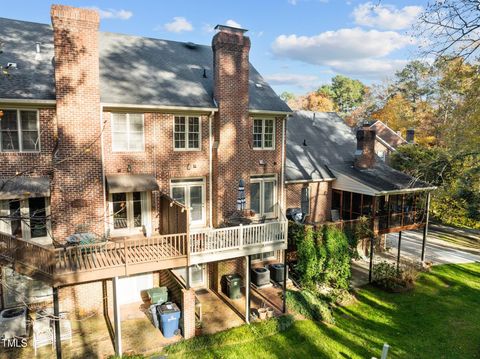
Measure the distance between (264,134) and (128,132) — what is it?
18.7 feet

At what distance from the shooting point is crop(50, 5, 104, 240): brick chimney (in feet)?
34.3

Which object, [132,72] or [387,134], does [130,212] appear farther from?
[387,134]

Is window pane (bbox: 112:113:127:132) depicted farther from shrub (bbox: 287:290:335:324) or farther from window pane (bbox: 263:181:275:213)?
shrub (bbox: 287:290:335:324)

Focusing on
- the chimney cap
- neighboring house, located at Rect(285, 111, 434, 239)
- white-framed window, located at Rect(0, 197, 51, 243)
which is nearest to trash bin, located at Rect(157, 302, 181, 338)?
white-framed window, located at Rect(0, 197, 51, 243)

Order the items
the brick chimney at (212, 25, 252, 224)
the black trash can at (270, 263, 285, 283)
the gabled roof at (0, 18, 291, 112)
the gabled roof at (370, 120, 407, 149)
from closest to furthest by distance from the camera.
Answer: the gabled roof at (0, 18, 291, 112)
the brick chimney at (212, 25, 252, 224)
the black trash can at (270, 263, 285, 283)
the gabled roof at (370, 120, 407, 149)

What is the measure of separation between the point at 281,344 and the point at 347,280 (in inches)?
200

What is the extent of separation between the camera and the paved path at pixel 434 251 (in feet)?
62.9

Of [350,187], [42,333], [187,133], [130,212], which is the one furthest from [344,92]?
[42,333]

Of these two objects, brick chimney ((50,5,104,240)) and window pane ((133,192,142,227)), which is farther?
window pane ((133,192,142,227))

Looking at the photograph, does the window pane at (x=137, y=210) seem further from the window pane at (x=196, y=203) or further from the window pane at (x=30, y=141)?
the window pane at (x=30, y=141)

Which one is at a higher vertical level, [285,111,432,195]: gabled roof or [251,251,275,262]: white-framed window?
[285,111,432,195]: gabled roof

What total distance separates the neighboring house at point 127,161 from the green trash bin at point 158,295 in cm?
69

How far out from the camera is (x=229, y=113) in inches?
517

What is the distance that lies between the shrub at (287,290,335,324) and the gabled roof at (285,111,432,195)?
545 centimetres
